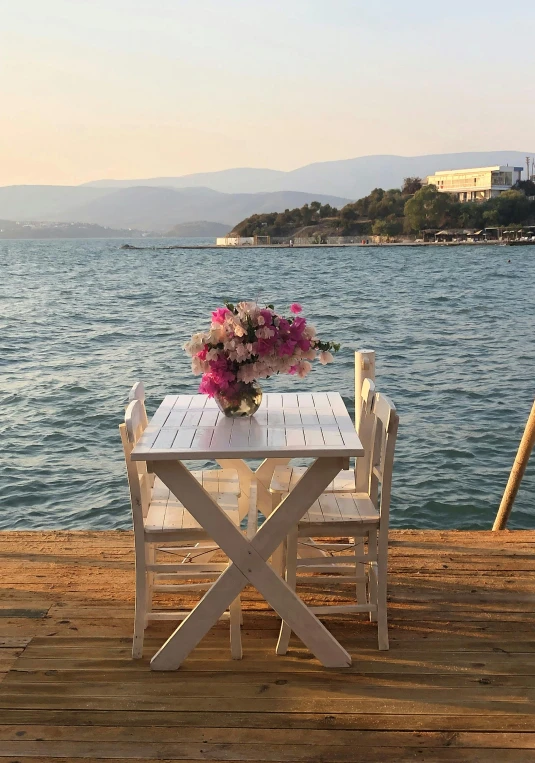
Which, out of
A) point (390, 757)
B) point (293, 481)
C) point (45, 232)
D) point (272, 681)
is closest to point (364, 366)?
point (293, 481)

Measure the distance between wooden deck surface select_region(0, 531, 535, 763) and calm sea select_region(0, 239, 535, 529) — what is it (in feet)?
4.87

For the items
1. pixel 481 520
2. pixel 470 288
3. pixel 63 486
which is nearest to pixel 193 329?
pixel 63 486

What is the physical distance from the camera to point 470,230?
3898 inches

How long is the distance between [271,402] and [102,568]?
1.21 metres

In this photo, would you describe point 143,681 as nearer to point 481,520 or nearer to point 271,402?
point 271,402

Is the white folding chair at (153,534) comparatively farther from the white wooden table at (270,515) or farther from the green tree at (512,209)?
the green tree at (512,209)

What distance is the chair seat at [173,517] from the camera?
3.04 metres

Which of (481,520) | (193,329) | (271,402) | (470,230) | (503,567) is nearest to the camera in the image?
(271,402)

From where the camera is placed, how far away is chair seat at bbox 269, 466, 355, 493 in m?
3.31

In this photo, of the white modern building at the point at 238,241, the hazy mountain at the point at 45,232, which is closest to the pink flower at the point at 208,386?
the white modern building at the point at 238,241

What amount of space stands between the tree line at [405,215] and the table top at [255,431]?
99.0 m

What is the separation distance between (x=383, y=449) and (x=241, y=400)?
0.58 metres

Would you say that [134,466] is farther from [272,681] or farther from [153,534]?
[272,681]

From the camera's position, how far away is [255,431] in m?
3.04
